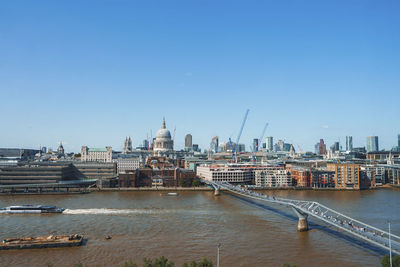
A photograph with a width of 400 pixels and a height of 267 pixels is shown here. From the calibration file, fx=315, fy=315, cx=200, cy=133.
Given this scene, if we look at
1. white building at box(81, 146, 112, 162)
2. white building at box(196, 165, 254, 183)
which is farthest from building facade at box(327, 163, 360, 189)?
white building at box(81, 146, 112, 162)

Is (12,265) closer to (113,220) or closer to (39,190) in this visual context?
(113,220)

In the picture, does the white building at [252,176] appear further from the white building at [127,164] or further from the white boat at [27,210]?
the white boat at [27,210]

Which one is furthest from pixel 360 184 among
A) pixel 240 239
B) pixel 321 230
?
pixel 240 239

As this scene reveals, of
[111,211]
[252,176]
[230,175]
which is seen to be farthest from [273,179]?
[111,211]

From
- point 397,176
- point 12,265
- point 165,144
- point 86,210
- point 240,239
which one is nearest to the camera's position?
point 12,265

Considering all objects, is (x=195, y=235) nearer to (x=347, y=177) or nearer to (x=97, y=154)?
(x=347, y=177)

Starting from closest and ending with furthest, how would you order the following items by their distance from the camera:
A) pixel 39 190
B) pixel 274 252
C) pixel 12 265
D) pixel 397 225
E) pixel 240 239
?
pixel 12 265 < pixel 274 252 < pixel 240 239 < pixel 397 225 < pixel 39 190

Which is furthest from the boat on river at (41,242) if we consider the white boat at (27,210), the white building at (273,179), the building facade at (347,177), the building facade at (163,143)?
the building facade at (163,143)
